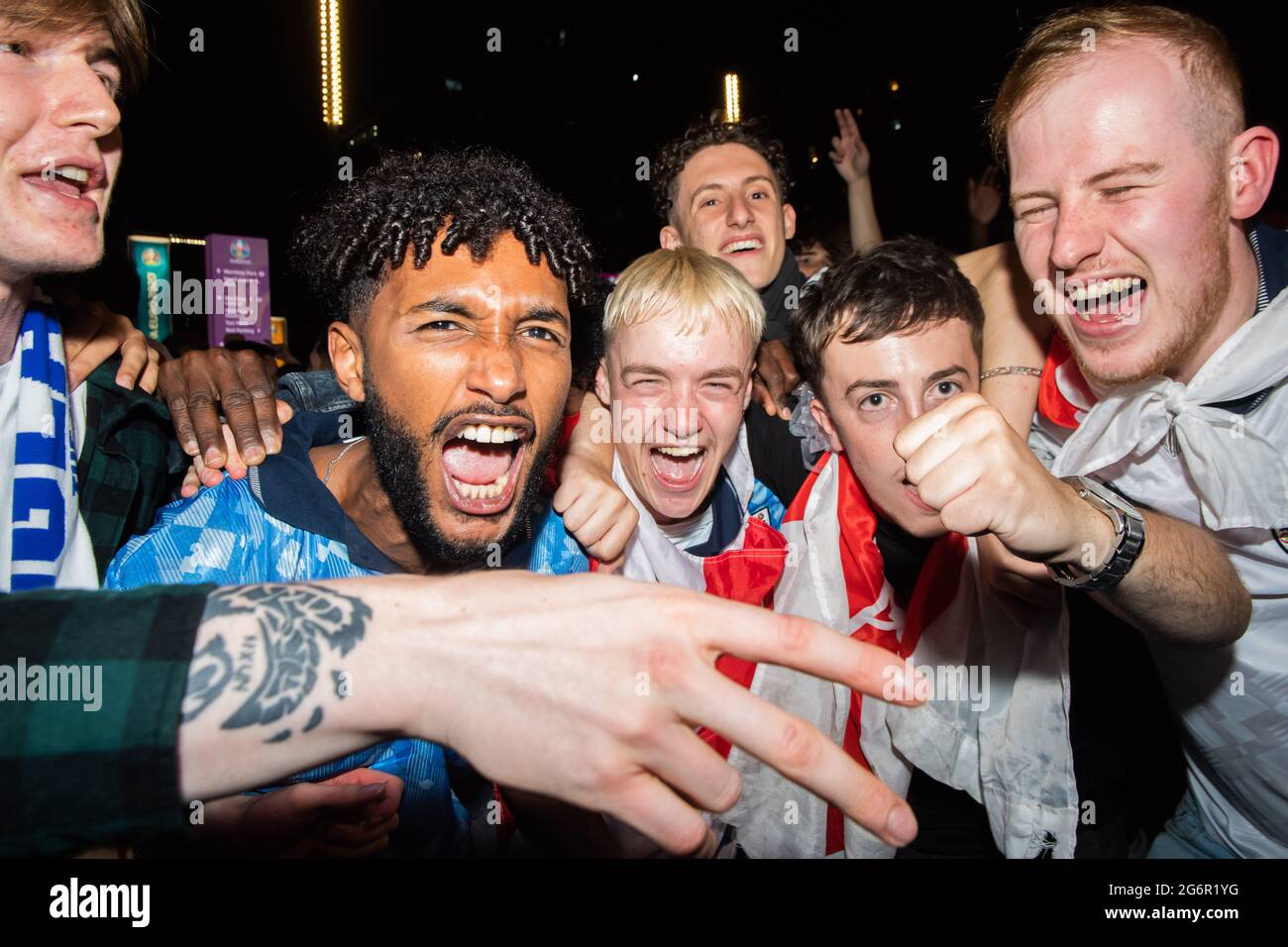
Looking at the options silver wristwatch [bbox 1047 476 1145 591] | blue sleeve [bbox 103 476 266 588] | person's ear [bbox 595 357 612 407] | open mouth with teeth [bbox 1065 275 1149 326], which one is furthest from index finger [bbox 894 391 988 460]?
blue sleeve [bbox 103 476 266 588]

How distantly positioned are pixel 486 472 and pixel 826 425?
1.19m

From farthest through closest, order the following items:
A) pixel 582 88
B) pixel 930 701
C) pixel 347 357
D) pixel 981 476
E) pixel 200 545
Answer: pixel 582 88, pixel 930 701, pixel 347 357, pixel 200 545, pixel 981 476

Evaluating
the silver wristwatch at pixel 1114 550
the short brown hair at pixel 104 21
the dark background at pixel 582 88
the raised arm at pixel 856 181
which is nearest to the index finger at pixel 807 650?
the silver wristwatch at pixel 1114 550

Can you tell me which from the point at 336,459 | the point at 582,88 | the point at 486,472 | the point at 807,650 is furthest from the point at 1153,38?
the point at 582,88

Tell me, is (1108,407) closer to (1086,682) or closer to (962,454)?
(962,454)

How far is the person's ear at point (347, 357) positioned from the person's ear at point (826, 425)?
149 centimetres

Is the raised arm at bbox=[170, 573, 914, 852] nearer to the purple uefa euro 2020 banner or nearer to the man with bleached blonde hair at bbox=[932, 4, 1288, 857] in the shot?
the man with bleached blonde hair at bbox=[932, 4, 1288, 857]

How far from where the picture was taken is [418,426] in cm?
174

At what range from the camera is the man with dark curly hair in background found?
1725 millimetres

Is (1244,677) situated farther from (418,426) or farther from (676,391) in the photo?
(418,426)

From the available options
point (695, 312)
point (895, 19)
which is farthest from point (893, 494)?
point (895, 19)

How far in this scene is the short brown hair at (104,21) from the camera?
4.79ft

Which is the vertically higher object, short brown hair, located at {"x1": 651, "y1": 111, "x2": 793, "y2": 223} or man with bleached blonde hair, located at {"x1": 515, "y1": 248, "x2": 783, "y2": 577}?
short brown hair, located at {"x1": 651, "y1": 111, "x2": 793, "y2": 223}

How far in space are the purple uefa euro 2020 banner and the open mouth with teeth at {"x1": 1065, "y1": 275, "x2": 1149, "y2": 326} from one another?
10.8m
